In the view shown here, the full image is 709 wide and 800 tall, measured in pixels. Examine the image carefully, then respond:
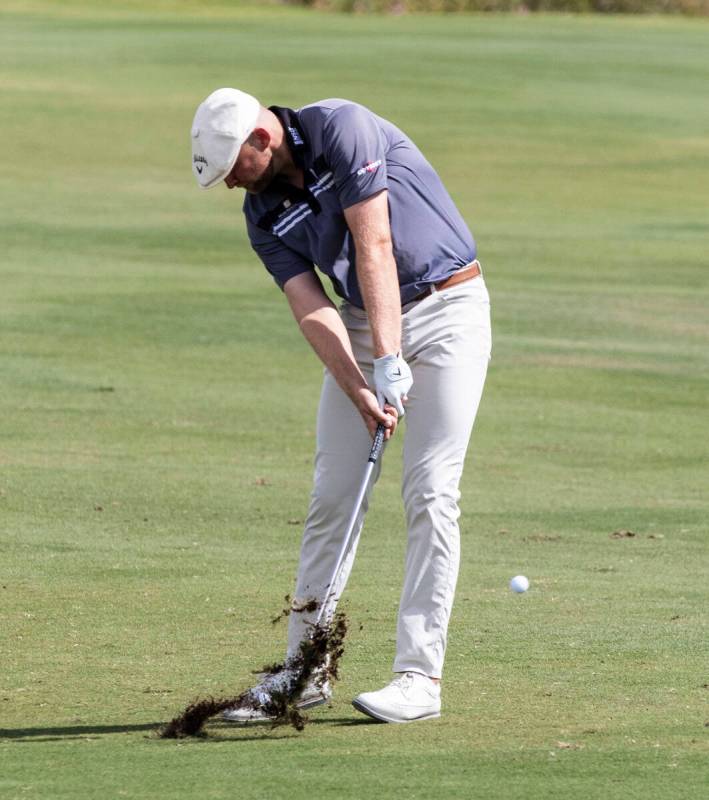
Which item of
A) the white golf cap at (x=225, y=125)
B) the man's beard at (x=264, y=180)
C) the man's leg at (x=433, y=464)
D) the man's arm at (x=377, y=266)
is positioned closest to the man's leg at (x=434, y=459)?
the man's leg at (x=433, y=464)

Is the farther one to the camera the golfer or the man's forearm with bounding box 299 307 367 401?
the man's forearm with bounding box 299 307 367 401

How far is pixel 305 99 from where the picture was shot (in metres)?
31.5

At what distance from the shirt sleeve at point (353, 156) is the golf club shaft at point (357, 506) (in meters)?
0.73

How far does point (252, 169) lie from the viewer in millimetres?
5375

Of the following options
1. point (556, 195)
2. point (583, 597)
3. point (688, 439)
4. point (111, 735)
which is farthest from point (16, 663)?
point (556, 195)

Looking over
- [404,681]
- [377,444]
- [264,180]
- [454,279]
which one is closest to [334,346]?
[377,444]

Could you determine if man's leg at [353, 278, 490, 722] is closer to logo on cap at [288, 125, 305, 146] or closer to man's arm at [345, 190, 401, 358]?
man's arm at [345, 190, 401, 358]

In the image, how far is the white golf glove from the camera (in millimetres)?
5316

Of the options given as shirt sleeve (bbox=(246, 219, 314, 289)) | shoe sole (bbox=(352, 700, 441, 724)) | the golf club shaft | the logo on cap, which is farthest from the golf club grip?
the logo on cap

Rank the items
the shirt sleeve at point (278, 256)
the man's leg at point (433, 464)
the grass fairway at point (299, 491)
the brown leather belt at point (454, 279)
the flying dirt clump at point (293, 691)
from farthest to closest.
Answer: the shirt sleeve at point (278, 256) → the brown leather belt at point (454, 279) → the man's leg at point (433, 464) → the flying dirt clump at point (293, 691) → the grass fairway at point (299, 491)

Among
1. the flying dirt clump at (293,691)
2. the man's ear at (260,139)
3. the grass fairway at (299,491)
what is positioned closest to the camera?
the grass fairway at (299,491)

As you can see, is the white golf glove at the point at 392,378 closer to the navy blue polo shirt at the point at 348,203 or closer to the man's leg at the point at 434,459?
the man's leg at the point at 434,459

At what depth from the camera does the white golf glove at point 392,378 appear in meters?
5.32

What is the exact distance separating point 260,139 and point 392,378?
2.69ft
